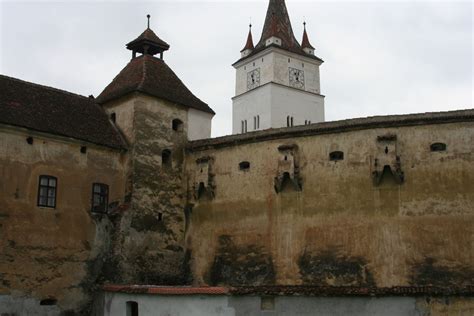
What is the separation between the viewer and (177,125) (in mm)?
29891

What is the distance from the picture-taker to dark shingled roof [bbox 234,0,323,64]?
203ft

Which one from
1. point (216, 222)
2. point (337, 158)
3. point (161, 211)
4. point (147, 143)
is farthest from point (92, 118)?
point (337, 158)

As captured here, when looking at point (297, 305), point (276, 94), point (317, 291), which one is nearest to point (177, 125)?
point (297, 305)

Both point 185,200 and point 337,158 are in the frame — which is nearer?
point 337,158

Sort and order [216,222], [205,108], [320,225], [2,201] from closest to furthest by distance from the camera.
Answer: [2,201] → [320,225] → [216,222] → [205,108]

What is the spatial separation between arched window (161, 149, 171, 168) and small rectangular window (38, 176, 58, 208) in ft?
17.6

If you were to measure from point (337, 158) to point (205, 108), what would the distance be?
8.18 meters

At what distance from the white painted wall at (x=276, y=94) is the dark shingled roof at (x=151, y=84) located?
28.5 metres

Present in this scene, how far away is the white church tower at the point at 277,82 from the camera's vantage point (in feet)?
199

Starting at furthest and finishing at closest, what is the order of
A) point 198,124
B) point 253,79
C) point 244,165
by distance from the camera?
point 253,79, point 198,124, point 244,165

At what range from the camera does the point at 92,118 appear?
28406 millimetres

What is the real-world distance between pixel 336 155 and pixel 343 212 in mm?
2392

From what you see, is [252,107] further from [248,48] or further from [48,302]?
[48,302]

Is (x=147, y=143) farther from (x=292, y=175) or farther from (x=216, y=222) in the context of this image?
(x=292, y=175)
